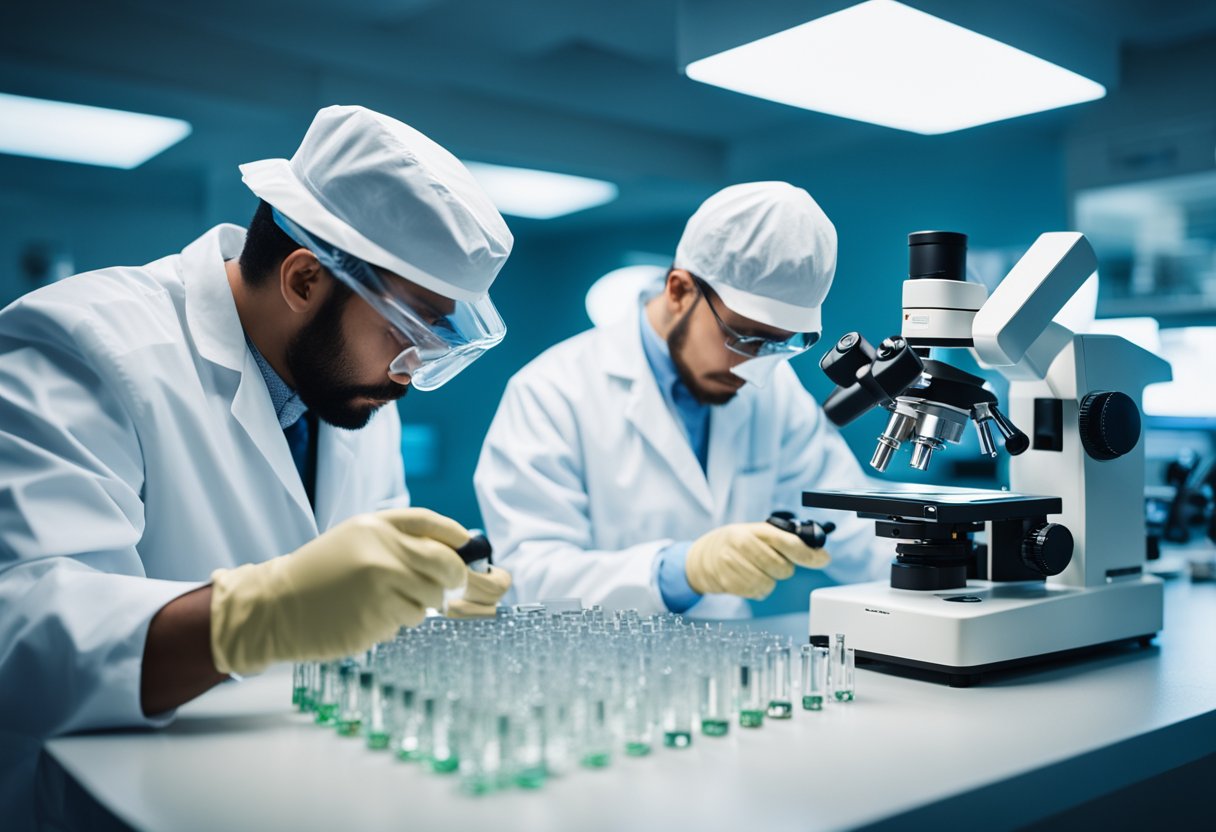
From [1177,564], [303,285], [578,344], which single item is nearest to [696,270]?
[578,344]

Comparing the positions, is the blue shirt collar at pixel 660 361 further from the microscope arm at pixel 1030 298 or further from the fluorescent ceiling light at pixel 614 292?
the fluorescent ceiling light at pixel 614 292

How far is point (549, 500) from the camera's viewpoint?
239 centimetres

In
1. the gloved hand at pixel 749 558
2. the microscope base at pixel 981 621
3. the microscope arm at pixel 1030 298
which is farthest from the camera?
the gloved hand at pixel 749 558

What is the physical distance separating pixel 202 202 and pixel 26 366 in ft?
12.9

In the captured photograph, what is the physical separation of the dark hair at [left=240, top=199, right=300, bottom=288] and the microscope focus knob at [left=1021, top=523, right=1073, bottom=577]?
1.38 meters

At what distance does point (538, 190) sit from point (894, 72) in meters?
3.80

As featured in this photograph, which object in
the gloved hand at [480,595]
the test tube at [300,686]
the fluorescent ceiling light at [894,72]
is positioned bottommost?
the test tube at [300,686]

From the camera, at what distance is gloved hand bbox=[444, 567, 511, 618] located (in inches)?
59.8

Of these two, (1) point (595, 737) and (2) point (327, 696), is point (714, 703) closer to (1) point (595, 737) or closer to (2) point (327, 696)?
(1) point (595, 737)

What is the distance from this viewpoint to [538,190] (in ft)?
18.5

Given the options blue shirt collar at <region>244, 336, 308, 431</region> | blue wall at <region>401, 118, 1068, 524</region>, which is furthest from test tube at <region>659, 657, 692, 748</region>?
blue wall at <region>401, 118, 1068, 524</region>

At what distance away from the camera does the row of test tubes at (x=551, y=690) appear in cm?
100

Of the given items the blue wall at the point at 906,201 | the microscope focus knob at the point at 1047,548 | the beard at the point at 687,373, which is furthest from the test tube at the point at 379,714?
the blue wall at the point at 906,201

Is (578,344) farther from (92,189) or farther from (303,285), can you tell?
(92,189)
